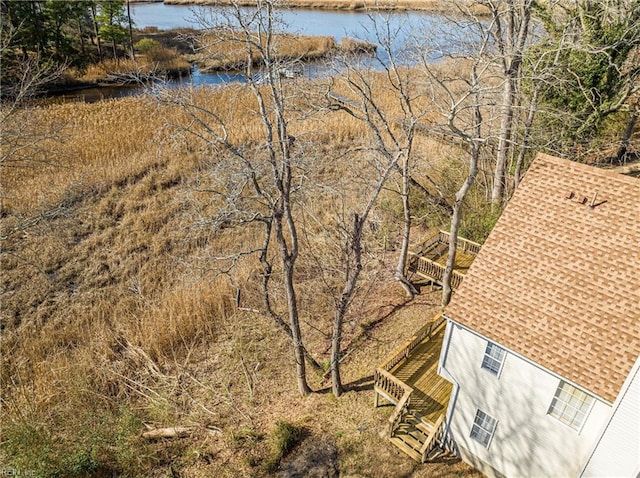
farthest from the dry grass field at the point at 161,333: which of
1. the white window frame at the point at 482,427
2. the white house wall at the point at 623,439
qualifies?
the white house wall at the point at 623,439

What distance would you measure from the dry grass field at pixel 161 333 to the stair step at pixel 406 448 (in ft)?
0.60

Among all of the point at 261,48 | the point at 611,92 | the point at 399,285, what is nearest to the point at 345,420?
the point at 399,285

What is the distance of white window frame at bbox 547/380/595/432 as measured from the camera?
28.0ft

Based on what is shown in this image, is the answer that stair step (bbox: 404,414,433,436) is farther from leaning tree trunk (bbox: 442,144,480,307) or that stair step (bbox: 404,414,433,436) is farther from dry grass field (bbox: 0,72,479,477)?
leaning tree trunk (bbox: 442,144,480,307)

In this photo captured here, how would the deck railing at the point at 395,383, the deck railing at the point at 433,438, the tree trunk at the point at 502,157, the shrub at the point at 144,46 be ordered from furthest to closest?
the shrub at the point at 144,46, the tree trunk at the point at 502,157, the deck railing at the point at 395,383, the deck railing at the point at 433,438

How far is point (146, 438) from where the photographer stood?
1162 cm

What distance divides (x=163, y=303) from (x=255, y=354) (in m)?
3.99

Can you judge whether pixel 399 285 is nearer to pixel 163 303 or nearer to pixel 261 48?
pixel 163 303

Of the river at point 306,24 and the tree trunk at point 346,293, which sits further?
the river at point 306,24

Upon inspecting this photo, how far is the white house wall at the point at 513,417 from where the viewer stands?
29.1 ft

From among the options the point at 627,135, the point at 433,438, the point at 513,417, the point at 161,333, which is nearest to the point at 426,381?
the point at 433,438

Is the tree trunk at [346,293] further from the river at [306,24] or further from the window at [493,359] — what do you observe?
the river at [306,24]

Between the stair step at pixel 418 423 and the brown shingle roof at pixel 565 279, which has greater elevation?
the brown shingle roof at pixel 565 279

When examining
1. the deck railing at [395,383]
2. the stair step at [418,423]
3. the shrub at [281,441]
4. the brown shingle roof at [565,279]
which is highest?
the brown shingle roof at [565,279]
